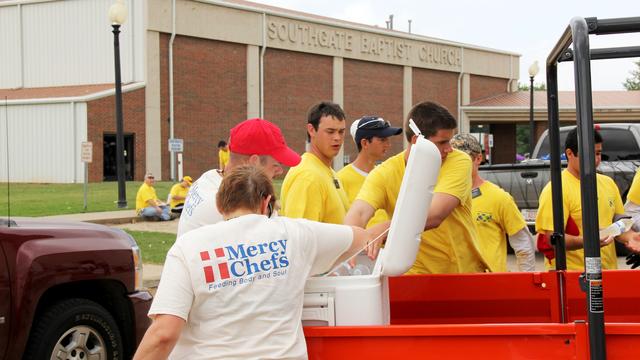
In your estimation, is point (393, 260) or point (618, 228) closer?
point (393, 260)

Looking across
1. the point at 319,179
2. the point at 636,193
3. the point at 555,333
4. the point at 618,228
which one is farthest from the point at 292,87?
the point at 555,333

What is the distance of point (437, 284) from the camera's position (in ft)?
13.9

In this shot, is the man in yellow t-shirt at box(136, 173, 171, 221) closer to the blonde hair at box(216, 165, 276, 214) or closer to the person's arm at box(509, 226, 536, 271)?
the person's arm at box(509, 226, 536, 271)

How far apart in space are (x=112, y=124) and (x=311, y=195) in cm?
3459

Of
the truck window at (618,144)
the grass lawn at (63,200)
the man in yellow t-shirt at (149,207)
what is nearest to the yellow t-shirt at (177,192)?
the man in yellow t-shirt at (149,207)

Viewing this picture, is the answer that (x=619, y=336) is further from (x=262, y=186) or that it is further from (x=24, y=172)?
(x=24, y=172)

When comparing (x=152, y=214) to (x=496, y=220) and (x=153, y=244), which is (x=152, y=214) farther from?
(x=496, y=220)

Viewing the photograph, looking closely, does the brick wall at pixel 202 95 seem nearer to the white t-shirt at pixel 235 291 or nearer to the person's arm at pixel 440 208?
the person's arm at pixel 440 208

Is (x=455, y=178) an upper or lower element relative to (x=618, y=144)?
lower

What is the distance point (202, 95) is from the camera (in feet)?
139

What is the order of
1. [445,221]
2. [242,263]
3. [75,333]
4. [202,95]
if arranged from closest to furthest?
[242,263] < [445,221] < [75,333] < [202,95]

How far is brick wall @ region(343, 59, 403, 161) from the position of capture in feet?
163

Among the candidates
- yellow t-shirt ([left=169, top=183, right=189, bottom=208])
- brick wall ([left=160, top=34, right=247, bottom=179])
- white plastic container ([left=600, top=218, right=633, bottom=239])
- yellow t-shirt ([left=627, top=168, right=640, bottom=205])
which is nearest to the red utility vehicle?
white plastic container ([left=600, top=218, right=633, bottom=239])

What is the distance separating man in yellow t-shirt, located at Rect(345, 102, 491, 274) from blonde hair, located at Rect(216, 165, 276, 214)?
135 centimetres
